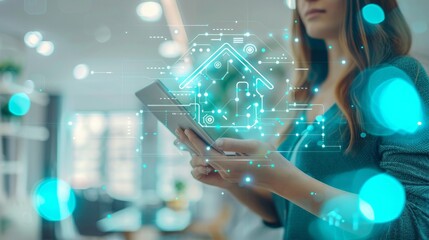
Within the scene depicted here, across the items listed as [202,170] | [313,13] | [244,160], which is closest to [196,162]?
[202,170]

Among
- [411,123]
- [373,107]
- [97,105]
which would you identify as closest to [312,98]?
[373,107]

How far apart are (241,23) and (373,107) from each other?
421 mm

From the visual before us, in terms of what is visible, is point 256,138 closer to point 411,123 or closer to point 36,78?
point 411,123

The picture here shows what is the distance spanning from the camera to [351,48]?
127 cm

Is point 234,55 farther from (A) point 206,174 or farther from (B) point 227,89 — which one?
(A) point 206,174

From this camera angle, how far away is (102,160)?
49.4 inches

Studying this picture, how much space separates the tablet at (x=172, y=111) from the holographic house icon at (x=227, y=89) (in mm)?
17

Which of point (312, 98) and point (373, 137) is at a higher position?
point (312, 98)

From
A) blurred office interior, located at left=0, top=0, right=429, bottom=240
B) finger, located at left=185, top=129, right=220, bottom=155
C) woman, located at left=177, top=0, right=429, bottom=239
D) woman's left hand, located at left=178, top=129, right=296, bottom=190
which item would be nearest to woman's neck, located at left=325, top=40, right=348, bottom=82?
woman, located at left=177, top=0, right=429, bottom=239

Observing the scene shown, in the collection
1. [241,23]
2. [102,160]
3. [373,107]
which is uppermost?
[241,23]

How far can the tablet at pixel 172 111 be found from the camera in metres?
1.23

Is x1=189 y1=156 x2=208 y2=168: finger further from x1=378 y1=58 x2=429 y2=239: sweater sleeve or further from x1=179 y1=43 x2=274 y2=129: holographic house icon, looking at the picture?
x1=378 y1=58 x2=429 y2=239: sweater sleeve

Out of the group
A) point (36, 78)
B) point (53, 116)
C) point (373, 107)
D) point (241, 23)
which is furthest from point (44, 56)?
point (373, 107)

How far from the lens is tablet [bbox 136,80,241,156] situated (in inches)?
48.6
